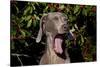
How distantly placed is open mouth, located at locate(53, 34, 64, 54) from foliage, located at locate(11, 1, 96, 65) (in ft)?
0.32

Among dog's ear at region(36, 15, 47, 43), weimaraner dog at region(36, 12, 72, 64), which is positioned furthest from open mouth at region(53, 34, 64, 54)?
dog's ear at region(36, 15, 47, 43)

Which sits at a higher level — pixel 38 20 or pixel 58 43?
pixel 38 20

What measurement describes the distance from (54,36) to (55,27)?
0.34ft

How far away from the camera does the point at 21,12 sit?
2.21 meters

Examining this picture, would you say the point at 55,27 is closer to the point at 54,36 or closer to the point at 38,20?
the point at 54,36

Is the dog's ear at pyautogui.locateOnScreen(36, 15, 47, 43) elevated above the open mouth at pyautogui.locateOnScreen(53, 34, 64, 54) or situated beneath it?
elevated above

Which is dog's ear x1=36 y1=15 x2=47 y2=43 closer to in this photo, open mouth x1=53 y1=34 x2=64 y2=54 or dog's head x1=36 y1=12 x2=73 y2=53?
dog's head x1=36 y1=12 x2=73 y2=53

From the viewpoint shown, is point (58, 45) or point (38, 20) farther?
point (58, 45)

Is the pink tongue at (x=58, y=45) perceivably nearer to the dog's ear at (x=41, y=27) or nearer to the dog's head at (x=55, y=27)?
the dog's head at (x=55, y=27)

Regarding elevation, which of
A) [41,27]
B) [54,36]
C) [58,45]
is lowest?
[58,45]

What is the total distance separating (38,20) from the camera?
2.28m

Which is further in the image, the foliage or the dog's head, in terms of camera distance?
the dog's head

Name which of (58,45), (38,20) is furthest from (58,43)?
(38,20)

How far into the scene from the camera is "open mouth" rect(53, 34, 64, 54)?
237 cm
